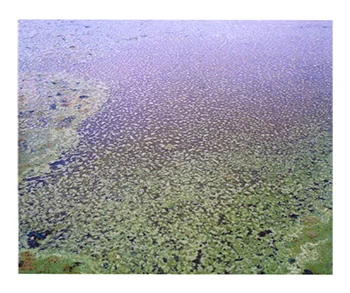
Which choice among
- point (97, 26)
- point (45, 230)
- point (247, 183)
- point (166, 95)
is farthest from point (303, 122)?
point (97, 26)

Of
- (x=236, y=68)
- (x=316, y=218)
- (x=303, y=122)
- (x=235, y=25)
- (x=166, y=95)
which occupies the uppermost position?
(x=235, y=25)

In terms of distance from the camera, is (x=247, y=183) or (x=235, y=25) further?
(x=235, y=25)

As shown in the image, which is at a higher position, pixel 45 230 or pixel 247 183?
pixel 247 183

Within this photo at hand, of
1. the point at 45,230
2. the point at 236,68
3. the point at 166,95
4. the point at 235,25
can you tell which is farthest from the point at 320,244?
the point at 235,25

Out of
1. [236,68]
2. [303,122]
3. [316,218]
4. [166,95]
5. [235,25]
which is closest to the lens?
[316,218]

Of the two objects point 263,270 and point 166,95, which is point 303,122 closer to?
point 166,95

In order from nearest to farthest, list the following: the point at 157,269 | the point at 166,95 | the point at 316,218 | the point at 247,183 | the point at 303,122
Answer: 1. the point at 157,269
2. the point at 316,218
3. the point at 247,183
4. the point at 303,122
5. the point at 166,95
